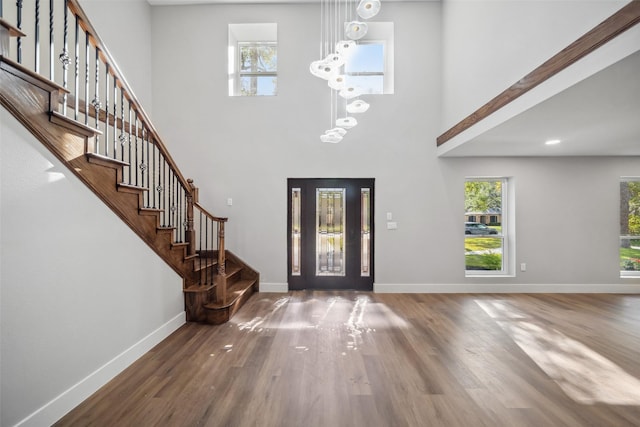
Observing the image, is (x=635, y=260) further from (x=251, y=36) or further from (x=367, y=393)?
(x=251, y=36)

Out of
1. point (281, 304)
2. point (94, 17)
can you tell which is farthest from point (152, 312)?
point (94, 17)

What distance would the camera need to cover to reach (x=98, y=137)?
2482 millimetres

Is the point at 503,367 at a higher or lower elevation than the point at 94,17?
lower

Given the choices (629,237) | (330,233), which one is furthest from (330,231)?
(629,237)

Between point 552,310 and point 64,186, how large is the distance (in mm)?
5753

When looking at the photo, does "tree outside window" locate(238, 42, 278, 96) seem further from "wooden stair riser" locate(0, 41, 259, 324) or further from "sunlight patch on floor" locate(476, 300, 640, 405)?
"sunlight patch on floor" locate(476, 300, 640, 405)

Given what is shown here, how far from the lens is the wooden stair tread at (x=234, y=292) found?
3.33 metres

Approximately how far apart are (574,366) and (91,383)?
4.14 metres

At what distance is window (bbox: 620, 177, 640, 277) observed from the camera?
4.75 meters

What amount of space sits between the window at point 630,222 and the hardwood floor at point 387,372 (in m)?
1.77

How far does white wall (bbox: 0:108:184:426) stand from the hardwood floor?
0.26 m

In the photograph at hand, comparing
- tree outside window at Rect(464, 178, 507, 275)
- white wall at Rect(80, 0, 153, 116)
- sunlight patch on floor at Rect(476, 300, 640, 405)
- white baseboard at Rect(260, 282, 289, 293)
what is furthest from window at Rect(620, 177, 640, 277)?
white wall at Rect(80, 0, 153, 116)

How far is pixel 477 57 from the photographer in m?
3.46

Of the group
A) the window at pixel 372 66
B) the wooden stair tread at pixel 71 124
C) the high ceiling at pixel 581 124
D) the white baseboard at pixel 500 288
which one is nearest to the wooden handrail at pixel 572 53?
the high ceiling at pixel 581 124
